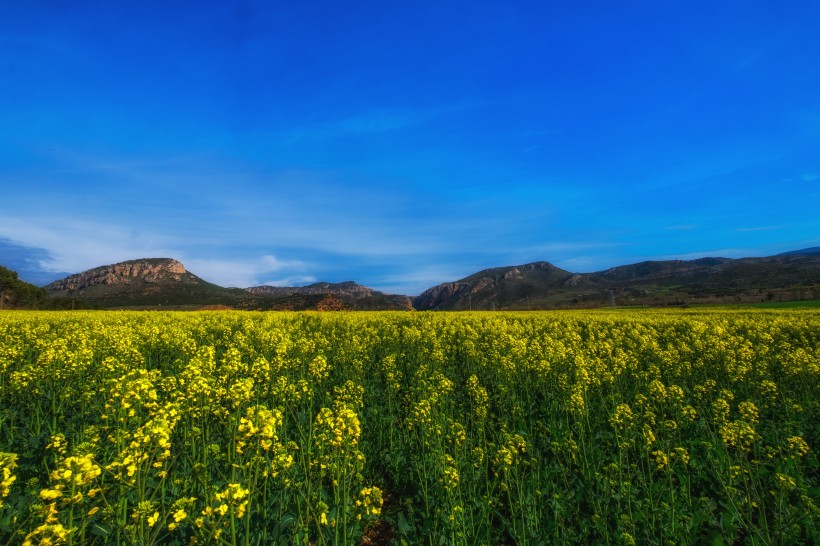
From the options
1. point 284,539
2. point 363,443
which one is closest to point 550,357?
point 363,443

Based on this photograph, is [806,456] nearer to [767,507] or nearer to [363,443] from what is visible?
[767,507]

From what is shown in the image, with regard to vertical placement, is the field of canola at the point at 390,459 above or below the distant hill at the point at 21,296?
below

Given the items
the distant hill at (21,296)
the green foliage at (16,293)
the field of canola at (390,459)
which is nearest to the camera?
the field of canola at (390,459)

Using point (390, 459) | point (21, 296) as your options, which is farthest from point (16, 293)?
point (390, 459)

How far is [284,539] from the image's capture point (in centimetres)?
463

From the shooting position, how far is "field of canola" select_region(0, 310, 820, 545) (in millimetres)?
4164

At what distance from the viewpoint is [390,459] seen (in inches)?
319

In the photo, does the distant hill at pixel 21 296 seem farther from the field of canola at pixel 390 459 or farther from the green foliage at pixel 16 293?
the field of canola at pixel 390 459

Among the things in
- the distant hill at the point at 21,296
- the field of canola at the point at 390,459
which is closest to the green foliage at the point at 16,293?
the distant hill at the point at 21,296

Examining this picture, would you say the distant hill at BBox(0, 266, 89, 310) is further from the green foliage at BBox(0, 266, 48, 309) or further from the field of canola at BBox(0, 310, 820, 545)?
the field of canola at BBox(0, 310, 820, 545)

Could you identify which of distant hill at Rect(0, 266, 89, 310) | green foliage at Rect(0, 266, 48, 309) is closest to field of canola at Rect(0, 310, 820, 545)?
distant hill at Rect(0, 266, 89, 310)

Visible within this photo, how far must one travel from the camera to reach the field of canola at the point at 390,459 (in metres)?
4.16

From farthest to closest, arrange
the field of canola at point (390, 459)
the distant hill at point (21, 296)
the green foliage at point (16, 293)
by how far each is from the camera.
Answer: the green foliage at point (16, 293)
the distant hill at point (21, 296)
the field of canola at point (390, 459)

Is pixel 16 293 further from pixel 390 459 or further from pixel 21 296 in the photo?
pixel 390 459
